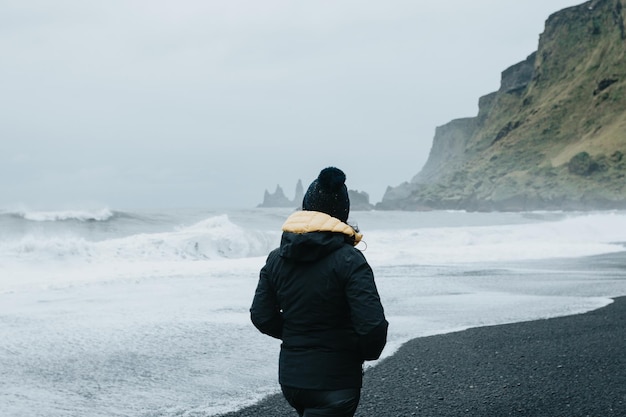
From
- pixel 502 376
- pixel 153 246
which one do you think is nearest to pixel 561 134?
pixel 153 246

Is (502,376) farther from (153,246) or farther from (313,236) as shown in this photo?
(153,246)

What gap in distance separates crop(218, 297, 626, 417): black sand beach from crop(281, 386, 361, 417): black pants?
265 cm

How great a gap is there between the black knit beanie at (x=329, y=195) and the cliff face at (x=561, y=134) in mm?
100469

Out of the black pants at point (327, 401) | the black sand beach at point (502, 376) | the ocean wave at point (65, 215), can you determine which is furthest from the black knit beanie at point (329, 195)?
the ocean wave at point (65, 215)

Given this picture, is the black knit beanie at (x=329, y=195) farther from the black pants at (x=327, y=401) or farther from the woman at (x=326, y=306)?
the black pants at (x=327, y=401)

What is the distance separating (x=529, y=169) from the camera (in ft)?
407

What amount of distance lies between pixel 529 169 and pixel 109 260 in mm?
113483

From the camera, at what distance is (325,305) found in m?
3.23

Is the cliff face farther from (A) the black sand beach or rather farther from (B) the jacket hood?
(B) the jacket hood

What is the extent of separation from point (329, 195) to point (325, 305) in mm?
568

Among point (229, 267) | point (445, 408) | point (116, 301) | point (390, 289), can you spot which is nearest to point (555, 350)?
point (445, 408)

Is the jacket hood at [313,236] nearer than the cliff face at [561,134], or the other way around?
the jacket hood at [313,236]

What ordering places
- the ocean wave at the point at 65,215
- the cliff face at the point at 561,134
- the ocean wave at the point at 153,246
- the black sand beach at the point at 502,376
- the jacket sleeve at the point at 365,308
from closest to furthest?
the jacket sleeve at the point at 365,308
the black sand beach at the point at 502,376
the ocean wave at the point at 153,246
the ocean wave at the point at 65,215
the cliff face at the point at 561,134

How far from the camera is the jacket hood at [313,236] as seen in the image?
3.18 metres
